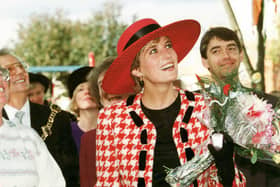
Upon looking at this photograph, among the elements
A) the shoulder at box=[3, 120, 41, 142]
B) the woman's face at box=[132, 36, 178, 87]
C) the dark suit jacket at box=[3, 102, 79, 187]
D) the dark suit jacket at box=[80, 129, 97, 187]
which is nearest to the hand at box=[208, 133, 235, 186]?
the woman's face at box=[132, 36, 178, 87]

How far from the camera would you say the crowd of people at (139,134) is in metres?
3.09

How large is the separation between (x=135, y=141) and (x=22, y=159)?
0.76 metres

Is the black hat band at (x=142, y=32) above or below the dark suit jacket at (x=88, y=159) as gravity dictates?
above

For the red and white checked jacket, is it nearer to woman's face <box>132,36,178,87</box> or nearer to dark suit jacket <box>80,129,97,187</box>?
woman's face <box>132,36,178,87</box>

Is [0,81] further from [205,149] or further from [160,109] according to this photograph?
[205,149]

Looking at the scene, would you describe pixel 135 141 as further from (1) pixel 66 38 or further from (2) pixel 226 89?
(1) pixel 66 38

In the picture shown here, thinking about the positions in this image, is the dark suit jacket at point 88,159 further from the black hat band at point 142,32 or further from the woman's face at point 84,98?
the black hat band at point 142,32

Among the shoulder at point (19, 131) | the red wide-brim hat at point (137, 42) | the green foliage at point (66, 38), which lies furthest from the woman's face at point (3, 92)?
the green foliage at point (66, 38)

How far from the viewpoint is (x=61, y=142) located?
4.52 metres

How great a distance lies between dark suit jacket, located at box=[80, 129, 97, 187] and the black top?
42.6 inches

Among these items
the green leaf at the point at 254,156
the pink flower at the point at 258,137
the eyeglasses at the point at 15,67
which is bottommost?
the green leaf at the point at 254,156

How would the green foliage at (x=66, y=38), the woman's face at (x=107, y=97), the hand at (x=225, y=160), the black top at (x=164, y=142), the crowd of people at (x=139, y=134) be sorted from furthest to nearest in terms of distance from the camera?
1. the green foliage at (x=66, y=38)
2. the woman's face at (x=107, y=97)
3. the black top at (x=164, y=142)
4. the crowd of people at (x=139, y=134)
5. the hand at (x=225, y=160)

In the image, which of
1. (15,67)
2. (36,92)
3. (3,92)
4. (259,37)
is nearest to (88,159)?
(15,67)

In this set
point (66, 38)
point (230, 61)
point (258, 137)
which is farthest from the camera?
point (66, 38)
